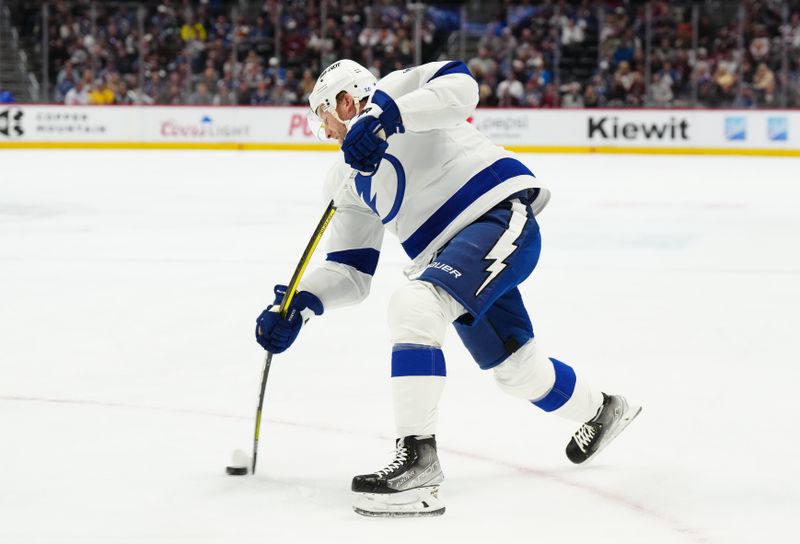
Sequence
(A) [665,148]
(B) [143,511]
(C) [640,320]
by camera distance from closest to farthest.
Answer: (B) [143,511] < (C) [640,320] < (A) [665,148]

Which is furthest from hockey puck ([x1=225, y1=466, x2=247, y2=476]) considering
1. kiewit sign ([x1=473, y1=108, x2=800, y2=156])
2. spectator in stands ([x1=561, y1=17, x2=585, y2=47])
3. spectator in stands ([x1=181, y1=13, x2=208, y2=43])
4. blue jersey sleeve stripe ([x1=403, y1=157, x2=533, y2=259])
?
spectator in stands ([x1=181, y1=13, x2=208, y2=43])

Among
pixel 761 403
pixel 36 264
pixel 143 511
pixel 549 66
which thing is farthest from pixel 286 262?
pixel 549 66

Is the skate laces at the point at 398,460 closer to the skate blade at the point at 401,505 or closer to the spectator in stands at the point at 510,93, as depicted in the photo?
the skate blade at the point at 401,505

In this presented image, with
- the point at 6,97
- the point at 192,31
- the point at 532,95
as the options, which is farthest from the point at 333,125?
the point at 192,31

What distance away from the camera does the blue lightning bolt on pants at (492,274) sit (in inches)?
103

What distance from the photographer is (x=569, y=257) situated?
6949mm

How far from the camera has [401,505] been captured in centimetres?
258

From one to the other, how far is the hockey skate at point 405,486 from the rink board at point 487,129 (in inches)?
499

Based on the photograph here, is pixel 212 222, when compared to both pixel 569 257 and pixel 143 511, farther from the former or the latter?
pixel 143 511

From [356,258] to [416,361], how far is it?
0.57 m

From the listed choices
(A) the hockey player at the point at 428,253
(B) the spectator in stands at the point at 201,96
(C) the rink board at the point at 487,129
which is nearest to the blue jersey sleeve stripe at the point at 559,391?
(A) the hockey player at the point at 428,253

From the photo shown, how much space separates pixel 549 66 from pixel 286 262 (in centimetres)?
1049

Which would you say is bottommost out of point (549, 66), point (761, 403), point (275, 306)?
point (761, 403)

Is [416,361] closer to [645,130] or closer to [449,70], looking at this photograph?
[449,70]
